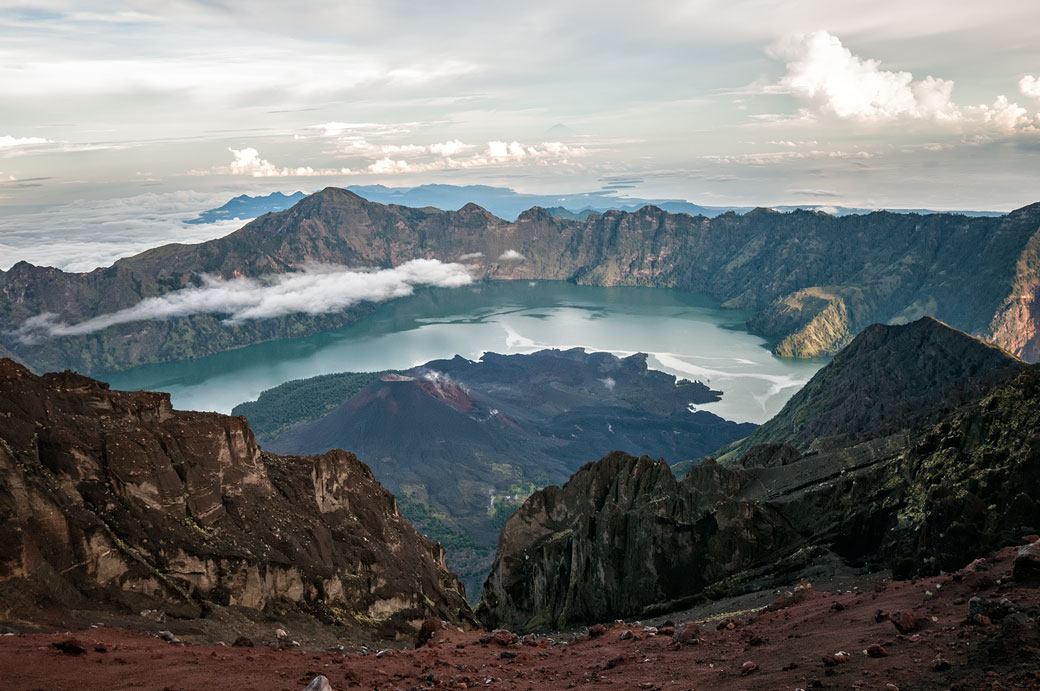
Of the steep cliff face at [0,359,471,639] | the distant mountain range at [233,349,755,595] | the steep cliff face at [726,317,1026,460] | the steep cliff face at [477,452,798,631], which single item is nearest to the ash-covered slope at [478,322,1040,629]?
the steep cliff face at [477,452,798,631]

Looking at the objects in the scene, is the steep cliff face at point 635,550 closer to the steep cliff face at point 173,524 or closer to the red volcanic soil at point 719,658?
the steep cliff face at point 173,524

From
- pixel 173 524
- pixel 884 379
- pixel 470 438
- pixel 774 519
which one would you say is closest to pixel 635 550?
pixel 774 519

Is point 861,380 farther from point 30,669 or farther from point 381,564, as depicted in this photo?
point 30,669

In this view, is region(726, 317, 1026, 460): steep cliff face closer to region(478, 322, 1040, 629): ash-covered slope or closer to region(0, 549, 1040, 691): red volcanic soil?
region(478, 322, 1040, 629): ash-covered slope

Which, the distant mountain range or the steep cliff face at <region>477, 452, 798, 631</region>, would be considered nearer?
the steep cliff face at <region>477, 452, 798, 631</region>

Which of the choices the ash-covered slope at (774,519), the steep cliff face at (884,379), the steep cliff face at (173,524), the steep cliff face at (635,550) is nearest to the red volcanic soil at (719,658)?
the steep cliff face at (173,524)

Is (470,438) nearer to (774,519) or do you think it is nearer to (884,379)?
(884,379)

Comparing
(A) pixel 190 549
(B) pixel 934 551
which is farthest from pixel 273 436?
(B) pixel 934 551
